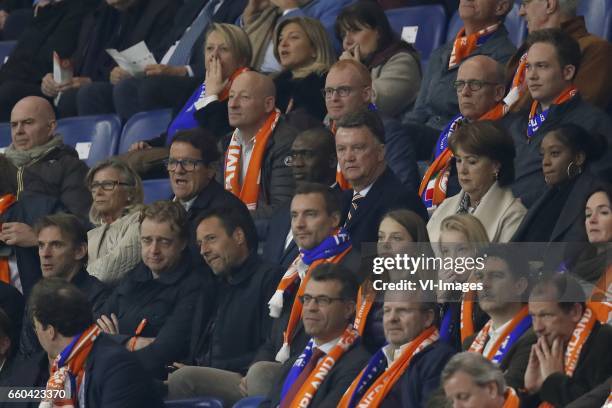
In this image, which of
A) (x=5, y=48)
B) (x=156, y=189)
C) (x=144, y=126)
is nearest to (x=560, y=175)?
(x=156, y=189)

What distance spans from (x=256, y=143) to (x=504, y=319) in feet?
8.39

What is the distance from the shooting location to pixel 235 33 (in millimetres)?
9031

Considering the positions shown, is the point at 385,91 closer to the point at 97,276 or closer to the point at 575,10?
the point at 575,10

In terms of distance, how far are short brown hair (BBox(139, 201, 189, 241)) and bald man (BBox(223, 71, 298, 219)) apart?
20.7 inches

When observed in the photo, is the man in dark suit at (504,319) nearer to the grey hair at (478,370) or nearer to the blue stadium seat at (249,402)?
the grey hair at (478,370)

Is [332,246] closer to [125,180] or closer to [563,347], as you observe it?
[563,347]

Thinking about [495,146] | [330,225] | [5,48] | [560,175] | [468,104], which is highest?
[5,48]

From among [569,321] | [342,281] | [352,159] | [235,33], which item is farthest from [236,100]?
[569,321]

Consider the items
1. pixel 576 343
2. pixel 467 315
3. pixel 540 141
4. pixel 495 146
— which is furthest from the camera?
pixel 540 141

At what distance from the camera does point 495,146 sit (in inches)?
279

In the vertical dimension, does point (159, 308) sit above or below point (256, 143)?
below

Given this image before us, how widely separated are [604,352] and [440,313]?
99 centimetres

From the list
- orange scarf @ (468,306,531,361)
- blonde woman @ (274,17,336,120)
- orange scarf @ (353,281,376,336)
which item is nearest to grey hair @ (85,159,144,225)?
blonde woman @ (274,17,336,120)

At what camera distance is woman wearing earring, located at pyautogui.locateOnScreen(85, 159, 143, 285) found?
324 inches
